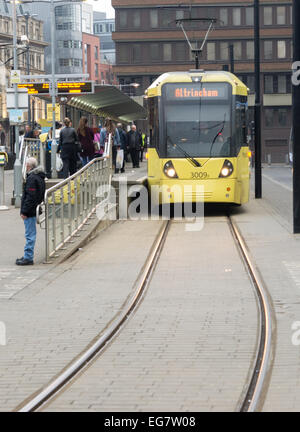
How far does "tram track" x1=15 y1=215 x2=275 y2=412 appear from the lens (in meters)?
6.85

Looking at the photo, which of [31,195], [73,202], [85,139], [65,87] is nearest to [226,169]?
[85,139]

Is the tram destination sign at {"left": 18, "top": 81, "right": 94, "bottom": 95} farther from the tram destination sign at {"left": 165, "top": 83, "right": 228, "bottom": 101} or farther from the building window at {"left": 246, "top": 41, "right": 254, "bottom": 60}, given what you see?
the building window at {"left": 246, "top": 41, "right": 254, "bottom": 60}

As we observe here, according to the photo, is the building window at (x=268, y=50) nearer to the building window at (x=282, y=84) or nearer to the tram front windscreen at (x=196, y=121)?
the building window at (x=282, y=84)

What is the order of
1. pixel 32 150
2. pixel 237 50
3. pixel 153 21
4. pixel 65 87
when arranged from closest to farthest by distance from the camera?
1. pixel 32 150
2. pixel 65 87
3. pixel 237 50
4. pixel 153 21

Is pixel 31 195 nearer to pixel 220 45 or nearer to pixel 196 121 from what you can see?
pixel 196 121

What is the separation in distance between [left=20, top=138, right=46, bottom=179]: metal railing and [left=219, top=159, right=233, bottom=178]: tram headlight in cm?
536

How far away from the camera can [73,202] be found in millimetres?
17656

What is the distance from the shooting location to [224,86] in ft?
74.1

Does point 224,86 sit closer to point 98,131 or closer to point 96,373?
point 98,131

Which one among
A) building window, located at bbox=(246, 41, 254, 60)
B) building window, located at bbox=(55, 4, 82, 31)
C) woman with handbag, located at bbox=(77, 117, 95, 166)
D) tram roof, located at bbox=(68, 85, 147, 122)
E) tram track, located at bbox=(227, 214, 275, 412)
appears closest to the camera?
tram track, located at bbox=(227, 214, 275, 412)

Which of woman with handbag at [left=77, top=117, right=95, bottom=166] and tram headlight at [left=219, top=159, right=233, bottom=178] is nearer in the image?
tram headlight at [left=219, top=159, right=233, bottom=178]

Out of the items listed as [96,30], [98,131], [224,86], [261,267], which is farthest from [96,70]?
[261,267]

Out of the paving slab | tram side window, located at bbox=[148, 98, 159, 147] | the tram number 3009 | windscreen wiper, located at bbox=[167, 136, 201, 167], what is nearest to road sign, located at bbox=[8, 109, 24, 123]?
tram side window, located at bbox=[148, 98, 159, 147]

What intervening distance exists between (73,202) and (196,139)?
5480 mm
